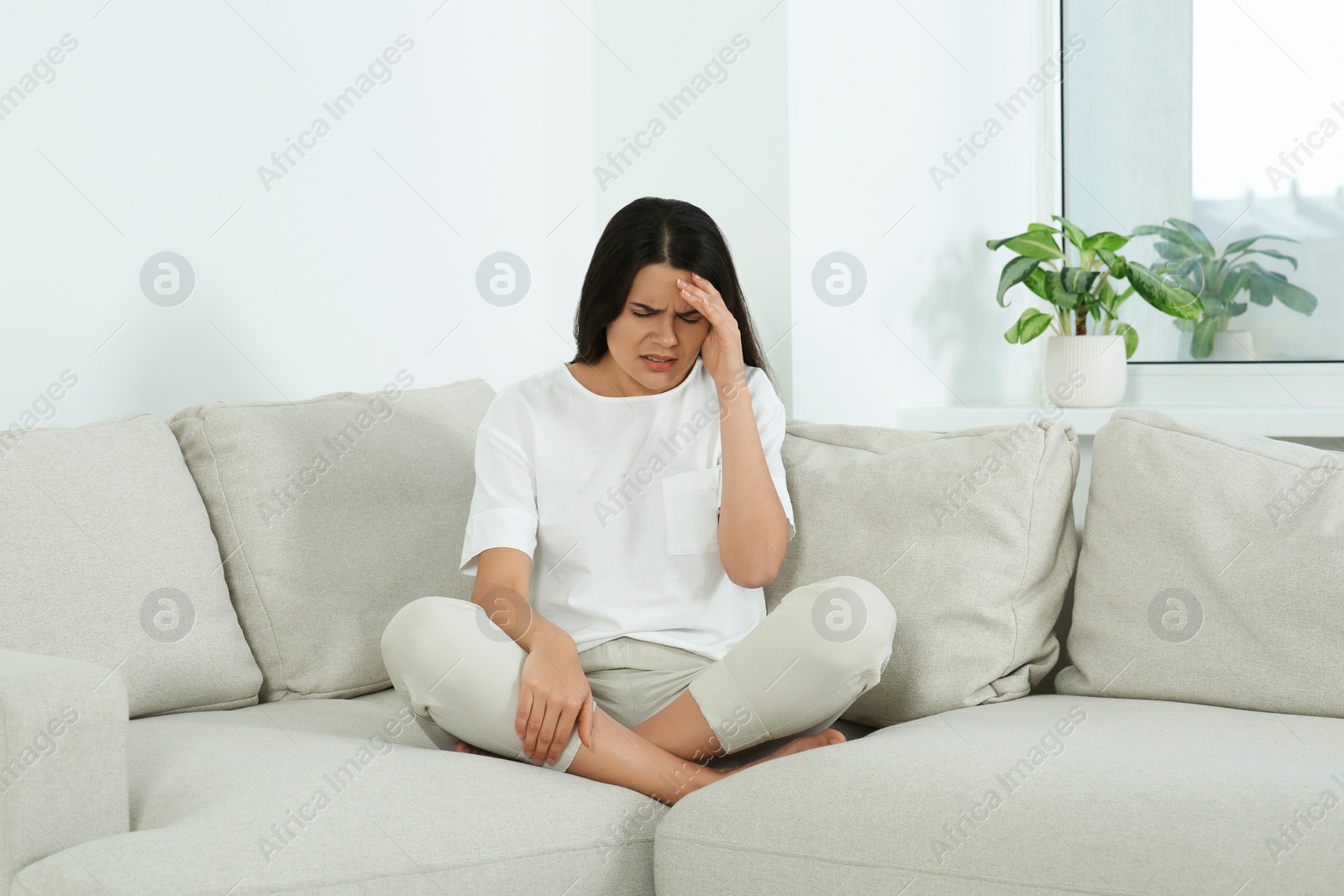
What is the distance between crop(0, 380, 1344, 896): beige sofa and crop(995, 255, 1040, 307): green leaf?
37.7 inches

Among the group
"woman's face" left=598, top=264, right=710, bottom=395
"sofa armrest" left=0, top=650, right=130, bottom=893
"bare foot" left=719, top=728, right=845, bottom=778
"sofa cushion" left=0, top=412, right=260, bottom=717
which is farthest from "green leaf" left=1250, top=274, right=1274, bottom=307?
"sofa armrest" left=0, top=650, right=130, bottom=893

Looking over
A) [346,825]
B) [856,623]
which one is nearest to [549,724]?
[346,825]

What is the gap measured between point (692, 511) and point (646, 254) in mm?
366

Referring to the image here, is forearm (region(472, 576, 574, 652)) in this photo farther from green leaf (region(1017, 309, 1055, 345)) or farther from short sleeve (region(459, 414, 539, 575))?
green leaf (region(1017, 309, 1055, 345))

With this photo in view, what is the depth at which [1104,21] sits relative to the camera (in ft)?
9.24

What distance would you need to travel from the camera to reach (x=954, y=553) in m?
1.56

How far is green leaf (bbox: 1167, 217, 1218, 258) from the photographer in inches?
105

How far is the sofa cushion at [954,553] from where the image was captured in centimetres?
154

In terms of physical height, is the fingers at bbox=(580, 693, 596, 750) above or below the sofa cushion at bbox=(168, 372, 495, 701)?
below

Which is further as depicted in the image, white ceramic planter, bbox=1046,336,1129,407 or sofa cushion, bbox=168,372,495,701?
white ceramic planter, bbox=1046,336,1129,407

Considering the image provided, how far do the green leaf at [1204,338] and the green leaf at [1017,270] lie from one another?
44 centimetres

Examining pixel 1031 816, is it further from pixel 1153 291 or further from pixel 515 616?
pixel 1153 291

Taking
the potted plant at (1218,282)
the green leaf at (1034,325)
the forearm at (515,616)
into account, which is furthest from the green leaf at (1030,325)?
the forearm at (515,616)

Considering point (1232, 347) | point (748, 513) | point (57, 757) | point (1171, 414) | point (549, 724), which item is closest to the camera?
point (57, 757)
